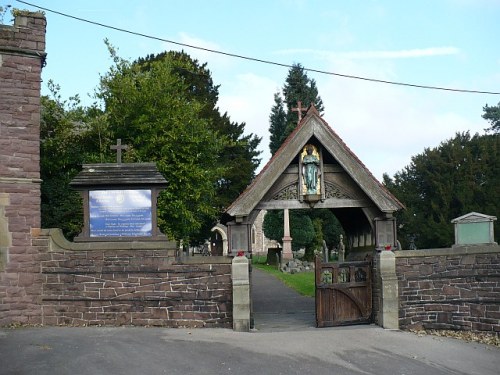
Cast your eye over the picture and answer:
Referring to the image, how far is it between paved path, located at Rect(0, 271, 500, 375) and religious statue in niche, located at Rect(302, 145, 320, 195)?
313 cm

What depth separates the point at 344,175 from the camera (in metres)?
14.5

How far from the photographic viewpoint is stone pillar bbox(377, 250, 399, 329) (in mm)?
13672

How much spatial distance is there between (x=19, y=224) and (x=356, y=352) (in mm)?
7176

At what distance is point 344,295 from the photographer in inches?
562

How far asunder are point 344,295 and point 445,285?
2.21m

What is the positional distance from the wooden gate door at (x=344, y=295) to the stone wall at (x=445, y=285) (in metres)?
0.86

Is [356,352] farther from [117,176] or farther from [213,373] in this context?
[117,176]

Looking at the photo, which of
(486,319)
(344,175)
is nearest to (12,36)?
(344,175)

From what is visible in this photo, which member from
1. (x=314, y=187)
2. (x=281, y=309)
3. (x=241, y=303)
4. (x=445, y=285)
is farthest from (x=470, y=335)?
(x=281, y=309)

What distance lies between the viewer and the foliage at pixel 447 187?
44.0 meters

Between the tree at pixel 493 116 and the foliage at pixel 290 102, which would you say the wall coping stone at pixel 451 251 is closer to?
the foliage at pixel 290 102

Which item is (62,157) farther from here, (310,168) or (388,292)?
(388,292)

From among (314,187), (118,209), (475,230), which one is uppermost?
(314,187)

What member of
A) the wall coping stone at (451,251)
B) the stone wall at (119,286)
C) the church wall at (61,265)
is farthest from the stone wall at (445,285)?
the stone wall at (119,286)
